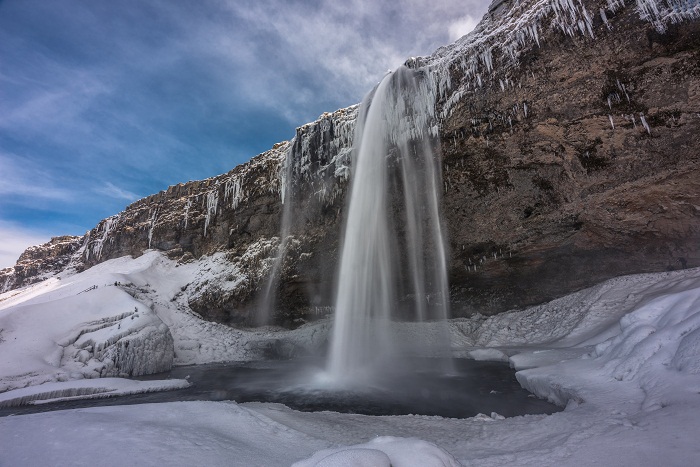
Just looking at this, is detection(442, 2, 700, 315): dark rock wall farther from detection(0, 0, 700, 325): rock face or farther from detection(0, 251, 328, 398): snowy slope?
detection(0, 251, 328, 398): snowy slope

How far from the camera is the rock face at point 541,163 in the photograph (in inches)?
451

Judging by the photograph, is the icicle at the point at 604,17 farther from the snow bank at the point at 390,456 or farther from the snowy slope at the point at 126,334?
the snowy slope at the point at 126,334

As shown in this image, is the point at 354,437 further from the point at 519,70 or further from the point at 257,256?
the point at 257,256

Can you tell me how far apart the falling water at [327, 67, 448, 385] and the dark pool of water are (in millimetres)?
3316

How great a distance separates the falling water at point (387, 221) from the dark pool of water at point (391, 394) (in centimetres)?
332

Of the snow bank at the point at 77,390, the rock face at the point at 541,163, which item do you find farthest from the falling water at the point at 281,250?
the snow bank at the point at 77,390

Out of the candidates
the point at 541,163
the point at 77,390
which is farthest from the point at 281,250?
the point at 541,163

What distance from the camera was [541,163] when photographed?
14.2 m

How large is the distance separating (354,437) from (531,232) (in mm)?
14070

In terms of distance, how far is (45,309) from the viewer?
15.9 metres

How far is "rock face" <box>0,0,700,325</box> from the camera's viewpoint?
11445mm

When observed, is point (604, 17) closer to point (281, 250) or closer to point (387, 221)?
point (387, 221)

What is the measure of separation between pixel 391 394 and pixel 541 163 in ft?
38.2

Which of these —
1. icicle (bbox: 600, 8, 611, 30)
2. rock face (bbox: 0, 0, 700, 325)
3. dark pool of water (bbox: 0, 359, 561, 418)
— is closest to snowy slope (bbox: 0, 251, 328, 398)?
rock face (bbox: 0, 0, 700, 325)
